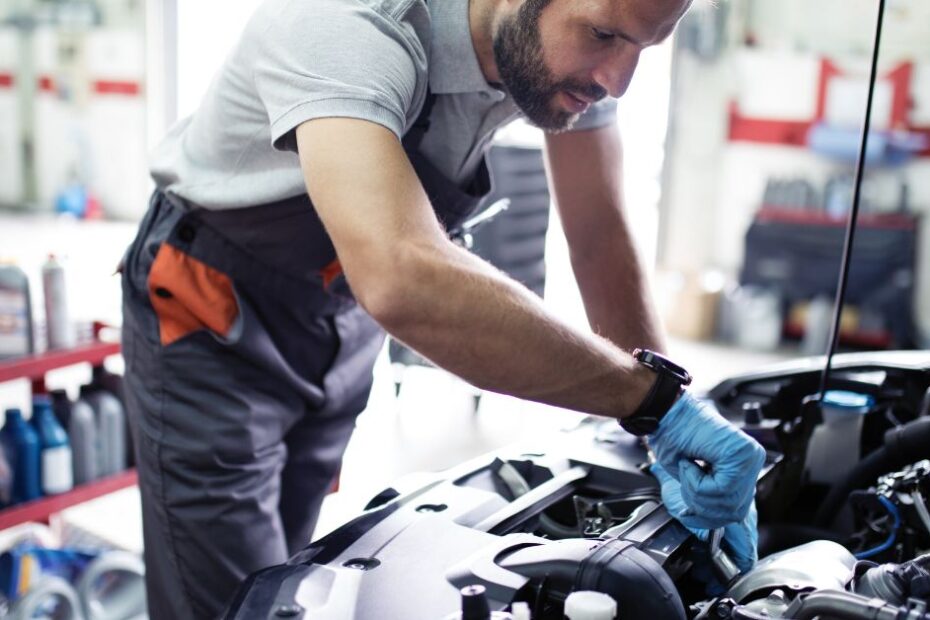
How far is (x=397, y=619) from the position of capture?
3.14 feet

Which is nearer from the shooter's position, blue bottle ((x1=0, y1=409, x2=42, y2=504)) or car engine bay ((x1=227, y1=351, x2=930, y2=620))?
car engine bay ((x1=227, y1=351, x2=930, y2=620))

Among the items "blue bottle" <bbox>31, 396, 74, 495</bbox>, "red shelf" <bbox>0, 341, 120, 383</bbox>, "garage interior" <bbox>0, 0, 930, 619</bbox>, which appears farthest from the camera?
"garage interior" <bbox>0, 0, 930, 619</bbox>

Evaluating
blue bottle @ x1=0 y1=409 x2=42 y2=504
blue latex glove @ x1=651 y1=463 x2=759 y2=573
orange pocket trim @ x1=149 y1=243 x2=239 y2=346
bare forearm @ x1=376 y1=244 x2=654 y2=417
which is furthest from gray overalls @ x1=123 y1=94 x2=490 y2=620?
blue bottle @ x1=0 y1=409 x2=42 y2=504

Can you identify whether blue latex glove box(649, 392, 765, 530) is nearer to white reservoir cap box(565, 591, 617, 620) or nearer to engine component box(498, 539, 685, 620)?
engine component box(498, 539, 685, 620)

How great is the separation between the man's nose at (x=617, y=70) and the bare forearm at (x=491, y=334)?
1.11 feet

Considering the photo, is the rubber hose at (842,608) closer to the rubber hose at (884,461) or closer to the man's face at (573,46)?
the rubber hose at (884,461)

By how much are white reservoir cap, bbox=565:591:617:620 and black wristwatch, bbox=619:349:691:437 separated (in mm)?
286

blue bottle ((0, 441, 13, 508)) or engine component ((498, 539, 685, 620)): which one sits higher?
engine component ((498, 539, 685, 620))

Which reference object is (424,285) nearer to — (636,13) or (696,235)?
(636,13)

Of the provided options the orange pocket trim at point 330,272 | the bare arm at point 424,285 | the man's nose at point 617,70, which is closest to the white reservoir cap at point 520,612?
the bare arm at point 424,285

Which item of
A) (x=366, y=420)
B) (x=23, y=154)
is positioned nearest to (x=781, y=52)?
(x=366, y=420)

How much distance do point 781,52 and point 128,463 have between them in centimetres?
411

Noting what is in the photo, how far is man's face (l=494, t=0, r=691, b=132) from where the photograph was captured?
117 cm

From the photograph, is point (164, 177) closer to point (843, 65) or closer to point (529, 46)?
point (529, 46)
